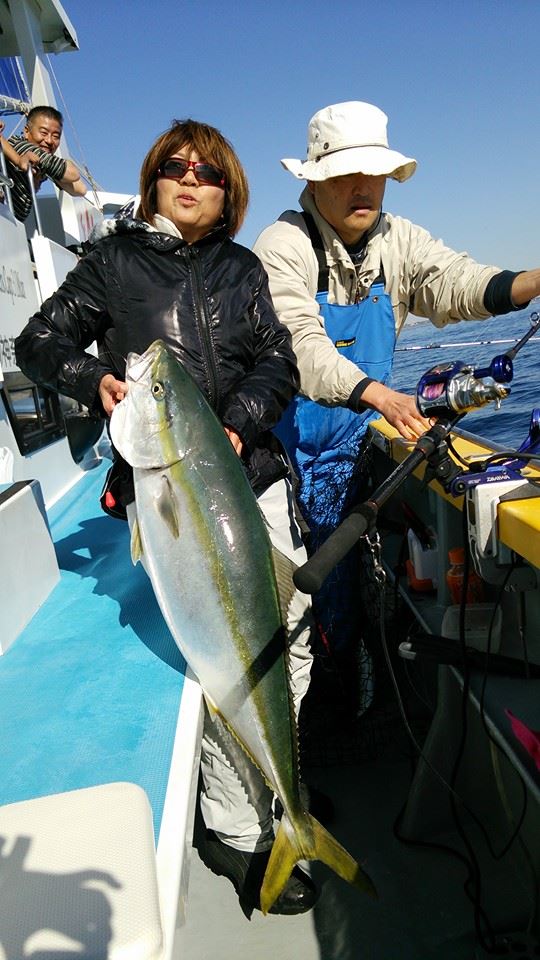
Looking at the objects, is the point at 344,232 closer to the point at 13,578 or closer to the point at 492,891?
the point at 13,578

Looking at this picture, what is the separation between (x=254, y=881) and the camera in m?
2.60

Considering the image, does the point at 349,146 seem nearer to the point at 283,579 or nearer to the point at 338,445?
the point at 338,445

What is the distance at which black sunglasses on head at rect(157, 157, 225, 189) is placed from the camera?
249 cm

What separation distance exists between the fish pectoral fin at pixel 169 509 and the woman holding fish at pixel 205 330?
0.41 m

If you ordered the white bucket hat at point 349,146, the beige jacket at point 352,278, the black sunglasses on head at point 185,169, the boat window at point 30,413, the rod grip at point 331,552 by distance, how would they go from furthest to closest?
the boat window at point 30,413 → the white bucket hat at point 349,146 → the beige jacket at point 352,278 → the black sunglasses on head at point 185,169 → the rod grip at point 331,552

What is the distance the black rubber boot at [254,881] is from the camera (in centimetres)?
260

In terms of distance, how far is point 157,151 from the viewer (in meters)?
2.51

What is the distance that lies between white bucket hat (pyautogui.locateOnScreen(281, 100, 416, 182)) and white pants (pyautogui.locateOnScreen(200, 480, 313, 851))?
1.53m

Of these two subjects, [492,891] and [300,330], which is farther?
[300,330]

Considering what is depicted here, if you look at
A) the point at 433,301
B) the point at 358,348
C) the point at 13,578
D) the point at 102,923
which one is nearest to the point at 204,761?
the point at 13,578

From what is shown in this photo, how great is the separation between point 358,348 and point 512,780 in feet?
7.17

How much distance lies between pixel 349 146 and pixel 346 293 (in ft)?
2.29

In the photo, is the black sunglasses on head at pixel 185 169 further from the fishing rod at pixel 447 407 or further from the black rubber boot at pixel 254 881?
the black rubber boot at pixel 254 881

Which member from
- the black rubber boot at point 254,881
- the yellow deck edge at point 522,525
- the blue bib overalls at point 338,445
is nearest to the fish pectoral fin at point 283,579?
the yellow deck edge at point 522,525
